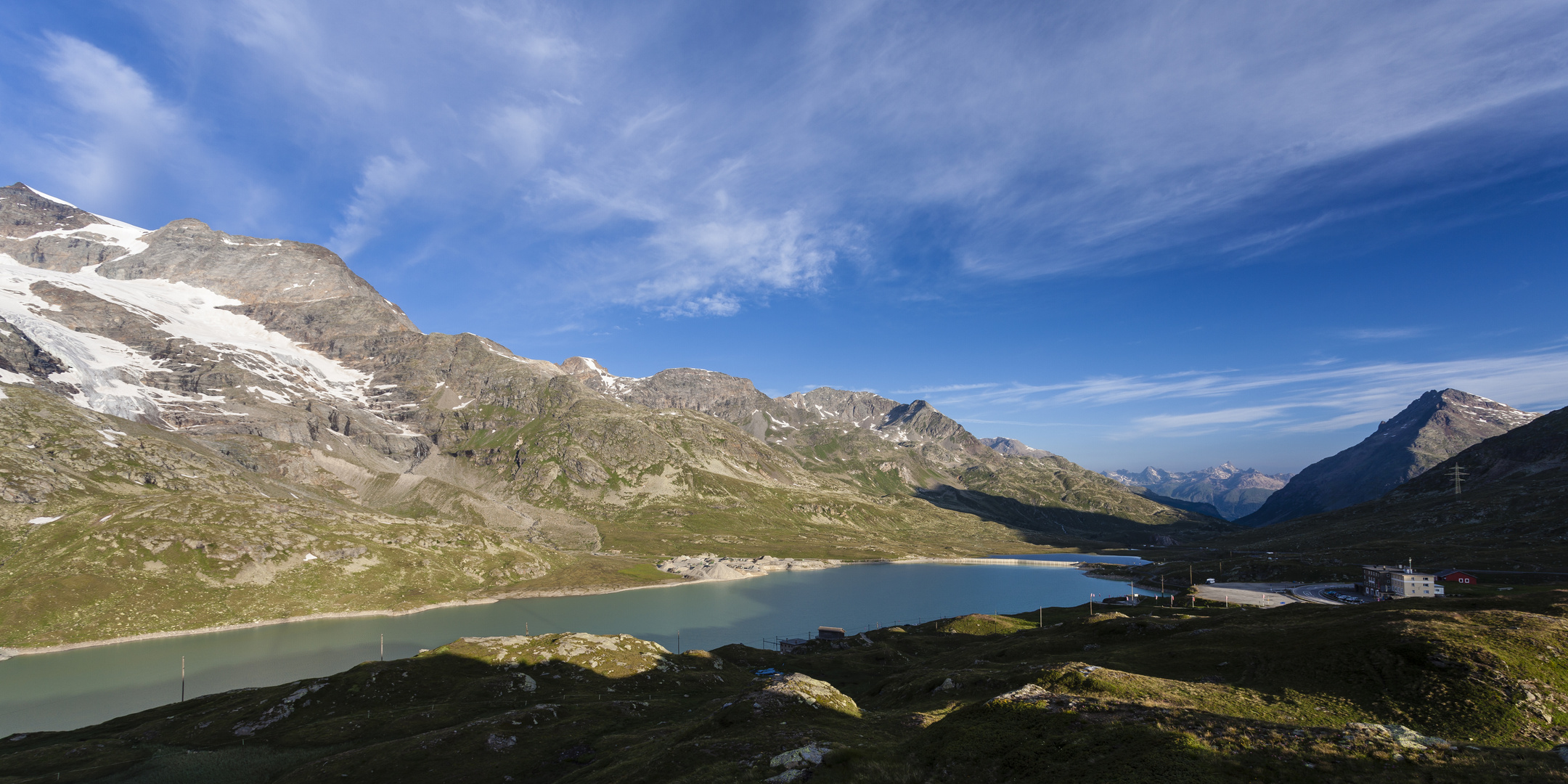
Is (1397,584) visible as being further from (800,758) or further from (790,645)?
(800,758)

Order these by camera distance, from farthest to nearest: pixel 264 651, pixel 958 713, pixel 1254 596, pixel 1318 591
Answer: pixel 1318 591 → pixel 1254 596 → pixel 264 651 → pixel 958 713

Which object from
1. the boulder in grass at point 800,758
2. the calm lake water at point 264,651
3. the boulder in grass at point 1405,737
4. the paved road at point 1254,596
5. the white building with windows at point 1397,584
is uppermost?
the boulder in grass at point 1405,737

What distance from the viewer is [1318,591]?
600 ft

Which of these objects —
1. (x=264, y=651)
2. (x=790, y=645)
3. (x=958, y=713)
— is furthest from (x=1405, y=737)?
Result: (x=264, y=651)

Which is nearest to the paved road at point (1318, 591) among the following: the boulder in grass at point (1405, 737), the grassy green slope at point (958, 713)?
the grassy green slope at point (958, 713)

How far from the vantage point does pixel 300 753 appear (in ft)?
199

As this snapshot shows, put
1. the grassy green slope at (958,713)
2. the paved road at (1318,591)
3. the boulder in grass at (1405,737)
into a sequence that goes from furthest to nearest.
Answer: the paved road at (1318,591) → the grassy green slope at (958,713) → the boulder in grass at (1405,737)

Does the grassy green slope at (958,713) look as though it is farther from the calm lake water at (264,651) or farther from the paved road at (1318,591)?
the paved road at (1318,591)

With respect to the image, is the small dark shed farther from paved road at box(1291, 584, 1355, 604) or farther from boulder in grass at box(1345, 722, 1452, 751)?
paved road at box(1291, 584, 1355, 604)

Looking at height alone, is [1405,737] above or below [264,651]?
above

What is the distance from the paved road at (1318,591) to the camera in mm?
165375

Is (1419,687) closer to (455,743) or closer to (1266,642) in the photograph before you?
(1266,642)

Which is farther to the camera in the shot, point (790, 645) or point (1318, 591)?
point (1318, 591)

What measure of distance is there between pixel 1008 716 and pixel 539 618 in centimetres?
19256
